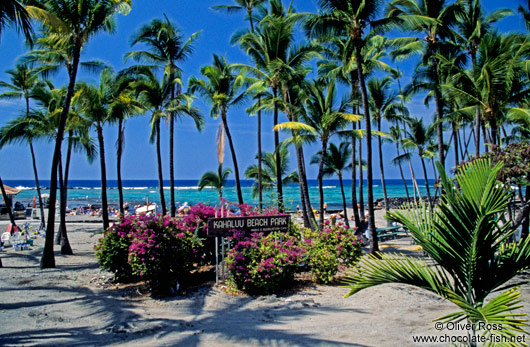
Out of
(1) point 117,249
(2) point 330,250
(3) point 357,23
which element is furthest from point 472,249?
(3) point 357,23

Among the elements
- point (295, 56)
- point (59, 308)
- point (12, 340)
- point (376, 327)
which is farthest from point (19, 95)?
point (376, 327)

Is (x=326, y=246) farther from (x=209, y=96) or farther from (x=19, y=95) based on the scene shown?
(x=19, y=95)

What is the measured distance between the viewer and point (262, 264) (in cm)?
826

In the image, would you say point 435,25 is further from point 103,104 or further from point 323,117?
point 103,104

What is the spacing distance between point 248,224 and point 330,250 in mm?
2299

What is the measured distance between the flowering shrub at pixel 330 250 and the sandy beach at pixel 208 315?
16.7 inches

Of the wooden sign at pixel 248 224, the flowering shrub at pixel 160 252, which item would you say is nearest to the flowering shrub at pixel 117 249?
the flowering shrub at pixel 160 252

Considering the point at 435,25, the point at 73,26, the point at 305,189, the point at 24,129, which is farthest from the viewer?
the point at 24,129

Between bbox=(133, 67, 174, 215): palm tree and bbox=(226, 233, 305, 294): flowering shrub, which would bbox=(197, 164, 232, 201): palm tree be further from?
bbox=(226, 233, 305, 294): flowering shrub

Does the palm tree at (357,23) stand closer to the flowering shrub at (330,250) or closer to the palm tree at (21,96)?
the flowering shrub at (330,250)

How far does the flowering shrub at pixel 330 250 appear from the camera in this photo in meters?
9.16

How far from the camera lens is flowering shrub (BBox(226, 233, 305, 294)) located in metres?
8.29

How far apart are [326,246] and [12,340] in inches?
269

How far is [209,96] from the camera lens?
2030 cm
